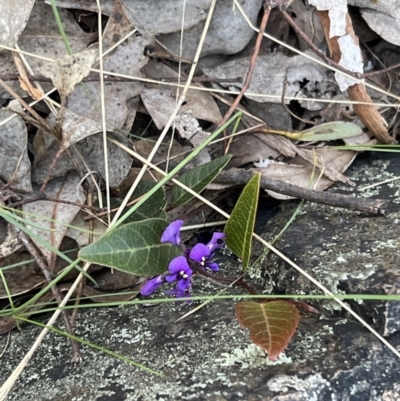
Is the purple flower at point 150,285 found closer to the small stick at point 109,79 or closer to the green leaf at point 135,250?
the green leaf at point 135,250

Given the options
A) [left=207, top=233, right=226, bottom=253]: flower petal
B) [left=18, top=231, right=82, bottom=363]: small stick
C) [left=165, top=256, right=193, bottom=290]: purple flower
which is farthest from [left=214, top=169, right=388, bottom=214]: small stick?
[left=18, top=231, right=82, bottom=363]: small stick

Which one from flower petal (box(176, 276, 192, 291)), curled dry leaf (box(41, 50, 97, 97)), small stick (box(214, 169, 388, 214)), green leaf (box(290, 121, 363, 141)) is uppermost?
curled dry leaf (box(41, 50, 97, 97))

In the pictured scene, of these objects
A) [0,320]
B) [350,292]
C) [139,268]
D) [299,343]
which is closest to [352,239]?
[350,292]

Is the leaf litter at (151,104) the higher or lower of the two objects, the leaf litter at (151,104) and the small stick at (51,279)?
the higher

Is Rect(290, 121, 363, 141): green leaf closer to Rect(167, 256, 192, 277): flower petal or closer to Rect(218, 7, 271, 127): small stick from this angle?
Rect(218, 7, 271, 127): small stick

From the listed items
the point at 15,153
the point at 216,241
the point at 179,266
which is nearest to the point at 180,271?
the point at 179,266

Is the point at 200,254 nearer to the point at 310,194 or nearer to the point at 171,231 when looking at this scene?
the point at 171,231

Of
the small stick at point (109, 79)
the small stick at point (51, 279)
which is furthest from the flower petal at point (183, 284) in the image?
the small stick at point (109, 79)

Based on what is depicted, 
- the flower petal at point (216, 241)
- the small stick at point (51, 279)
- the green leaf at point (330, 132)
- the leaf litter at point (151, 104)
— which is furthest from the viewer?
the green leaf at point (330, 132)
